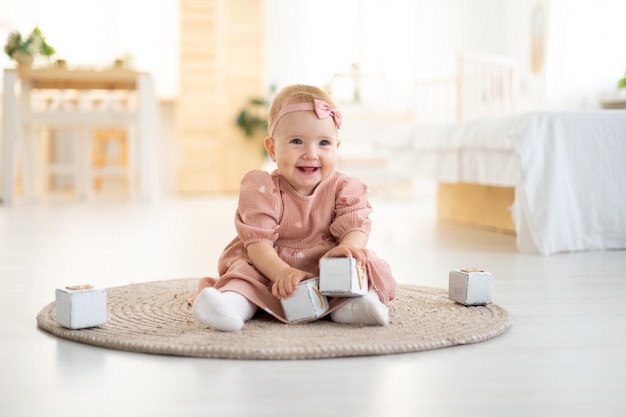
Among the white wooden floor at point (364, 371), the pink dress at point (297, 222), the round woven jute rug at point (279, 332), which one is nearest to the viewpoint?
the white wooden floor at point (364, 371)

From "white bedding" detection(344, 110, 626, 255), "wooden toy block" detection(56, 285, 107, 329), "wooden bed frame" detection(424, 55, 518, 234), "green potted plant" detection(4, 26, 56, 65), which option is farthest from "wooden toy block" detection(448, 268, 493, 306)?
"green potted plant" detection(4, 26, 56, 65)

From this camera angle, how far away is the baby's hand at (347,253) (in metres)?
1.34

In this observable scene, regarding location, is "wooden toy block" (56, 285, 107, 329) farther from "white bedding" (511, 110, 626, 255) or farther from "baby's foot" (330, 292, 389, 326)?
"white bedding" (511, 110, 626, 255)

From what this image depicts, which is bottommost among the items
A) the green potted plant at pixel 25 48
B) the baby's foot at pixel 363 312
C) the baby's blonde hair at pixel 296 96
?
the baby's foot at pixel 363 312

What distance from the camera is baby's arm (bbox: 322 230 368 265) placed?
134cm

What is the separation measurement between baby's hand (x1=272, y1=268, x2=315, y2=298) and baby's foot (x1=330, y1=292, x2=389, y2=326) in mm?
92

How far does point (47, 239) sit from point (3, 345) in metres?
1.80

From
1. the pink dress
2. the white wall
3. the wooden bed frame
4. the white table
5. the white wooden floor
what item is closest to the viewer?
the white wooden floor

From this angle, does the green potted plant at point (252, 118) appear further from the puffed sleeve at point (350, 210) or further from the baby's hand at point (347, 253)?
the baby's hand at point (347, 253)

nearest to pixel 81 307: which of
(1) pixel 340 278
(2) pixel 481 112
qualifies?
(1) pixel 340 278

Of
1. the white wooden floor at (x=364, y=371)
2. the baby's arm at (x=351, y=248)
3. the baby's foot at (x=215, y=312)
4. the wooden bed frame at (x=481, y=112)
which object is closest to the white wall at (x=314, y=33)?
the wooden bed frame at (x=481, y=112)

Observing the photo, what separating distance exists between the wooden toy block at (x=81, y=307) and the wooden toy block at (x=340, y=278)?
0.38 metres

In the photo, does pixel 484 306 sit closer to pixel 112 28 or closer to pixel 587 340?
pixel 587 340

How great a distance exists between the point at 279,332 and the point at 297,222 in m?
0.29
